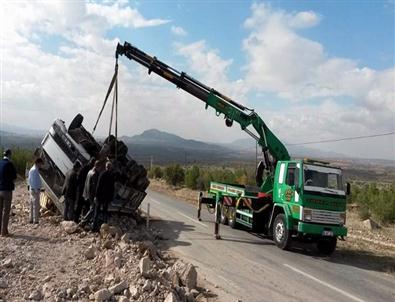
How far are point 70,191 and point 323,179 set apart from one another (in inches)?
281

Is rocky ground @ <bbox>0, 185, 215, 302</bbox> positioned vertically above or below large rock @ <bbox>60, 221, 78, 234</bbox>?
below

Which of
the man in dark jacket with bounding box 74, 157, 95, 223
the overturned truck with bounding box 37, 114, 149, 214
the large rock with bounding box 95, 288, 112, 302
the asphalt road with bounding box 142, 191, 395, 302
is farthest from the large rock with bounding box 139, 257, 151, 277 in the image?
the overturned truck with bounding box 37, 114, 149, 214

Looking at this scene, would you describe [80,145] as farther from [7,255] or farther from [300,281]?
[300,281]

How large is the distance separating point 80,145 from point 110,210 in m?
2.12

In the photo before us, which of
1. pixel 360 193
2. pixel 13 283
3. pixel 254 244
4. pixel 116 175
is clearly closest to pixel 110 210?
pixel 116 175

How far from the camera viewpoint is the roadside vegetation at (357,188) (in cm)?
2328

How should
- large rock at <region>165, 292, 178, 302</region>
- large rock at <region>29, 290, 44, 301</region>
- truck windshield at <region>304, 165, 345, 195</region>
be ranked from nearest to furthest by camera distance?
large rock at <region>165, 292, 178, 302</region> → large rock at <region>29, 290, 44, 301</region> → truck windshield at <region>304, 165, 345, 195</region>

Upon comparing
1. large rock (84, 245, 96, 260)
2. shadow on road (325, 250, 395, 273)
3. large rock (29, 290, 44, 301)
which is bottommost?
shadow on road (325, 250, 395, 273)

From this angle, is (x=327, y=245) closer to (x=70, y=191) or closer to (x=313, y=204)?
(x=313, y=204)

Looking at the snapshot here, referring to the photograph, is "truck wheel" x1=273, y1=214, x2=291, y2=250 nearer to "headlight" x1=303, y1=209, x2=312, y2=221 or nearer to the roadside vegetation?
"headlight" x1=303, y1=209, x2=312, y2=221

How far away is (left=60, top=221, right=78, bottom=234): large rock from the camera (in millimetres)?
11711

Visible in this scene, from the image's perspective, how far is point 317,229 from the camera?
12922mm

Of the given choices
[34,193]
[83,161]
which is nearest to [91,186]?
[83,161]

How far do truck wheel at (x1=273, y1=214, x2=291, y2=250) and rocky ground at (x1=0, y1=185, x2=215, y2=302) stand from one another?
3.92 m
